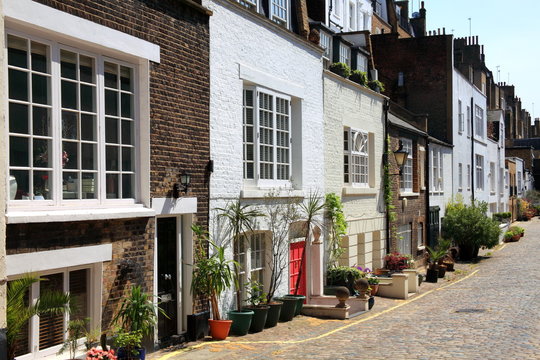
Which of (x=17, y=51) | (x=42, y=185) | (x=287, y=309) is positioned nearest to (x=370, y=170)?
(x=287, y=309)

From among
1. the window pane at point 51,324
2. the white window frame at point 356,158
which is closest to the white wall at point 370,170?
the white window frame at point 356,158

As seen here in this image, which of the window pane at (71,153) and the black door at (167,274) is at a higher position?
the window pane at (71,153)

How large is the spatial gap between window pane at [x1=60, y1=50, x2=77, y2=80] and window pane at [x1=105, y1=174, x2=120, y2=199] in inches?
64.9

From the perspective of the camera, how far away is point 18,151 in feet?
30.3

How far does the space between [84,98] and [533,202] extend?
7285 cm

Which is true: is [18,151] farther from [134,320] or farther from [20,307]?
[134,320]

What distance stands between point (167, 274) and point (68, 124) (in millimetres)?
3657

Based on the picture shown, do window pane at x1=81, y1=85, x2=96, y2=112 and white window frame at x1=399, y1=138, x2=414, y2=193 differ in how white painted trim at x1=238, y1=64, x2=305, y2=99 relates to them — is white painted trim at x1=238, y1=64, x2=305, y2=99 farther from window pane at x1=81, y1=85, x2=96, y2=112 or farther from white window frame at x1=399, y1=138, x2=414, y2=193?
white window frame at x1=399, y1=138, x2=414, y2=193

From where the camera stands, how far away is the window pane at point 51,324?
9516 mm

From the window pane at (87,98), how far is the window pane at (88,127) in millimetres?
117

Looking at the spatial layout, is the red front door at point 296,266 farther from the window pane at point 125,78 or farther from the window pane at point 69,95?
the window pane at point 69,95

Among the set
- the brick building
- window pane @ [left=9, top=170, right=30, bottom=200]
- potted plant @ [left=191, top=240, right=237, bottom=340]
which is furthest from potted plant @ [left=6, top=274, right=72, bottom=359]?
potted plant @ [left=191, top=240, right=237, bottom=340]

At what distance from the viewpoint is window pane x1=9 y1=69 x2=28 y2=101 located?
9.12 metres

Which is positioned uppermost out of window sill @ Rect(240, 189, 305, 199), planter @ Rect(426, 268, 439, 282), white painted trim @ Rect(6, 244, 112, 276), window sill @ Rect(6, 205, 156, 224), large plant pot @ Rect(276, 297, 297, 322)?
window sill @ Rect(240, 189, 305, 199)
